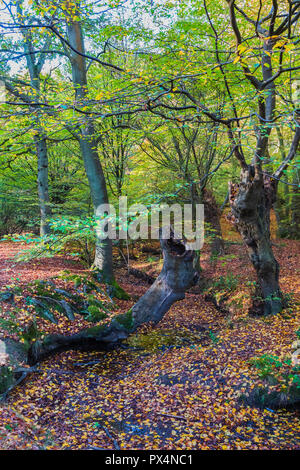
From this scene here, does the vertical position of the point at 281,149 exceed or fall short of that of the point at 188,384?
it exceeds it

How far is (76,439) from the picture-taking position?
125 inches

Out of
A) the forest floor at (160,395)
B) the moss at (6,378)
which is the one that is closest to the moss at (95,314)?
the forest floor at (160,395)

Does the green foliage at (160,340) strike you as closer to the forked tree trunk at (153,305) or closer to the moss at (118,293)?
the forked tree trunk at (153,305)

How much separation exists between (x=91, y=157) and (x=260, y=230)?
516 centimetres

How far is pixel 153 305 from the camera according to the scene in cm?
628

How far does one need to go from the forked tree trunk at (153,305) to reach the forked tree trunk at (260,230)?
129 cm

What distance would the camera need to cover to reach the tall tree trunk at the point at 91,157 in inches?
308

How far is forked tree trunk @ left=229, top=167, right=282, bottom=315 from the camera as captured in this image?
5.80m

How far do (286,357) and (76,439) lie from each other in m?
3.10

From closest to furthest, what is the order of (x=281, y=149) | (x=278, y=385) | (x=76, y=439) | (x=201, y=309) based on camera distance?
(x=76, y=439)
(x=278, y=385)
(x=201, y=309)
(x=281, y=149)

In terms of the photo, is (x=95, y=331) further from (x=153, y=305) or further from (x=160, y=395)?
(x=160, y=395)

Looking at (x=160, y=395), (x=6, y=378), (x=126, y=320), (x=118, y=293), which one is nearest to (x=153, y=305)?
(x=126, y=320)
